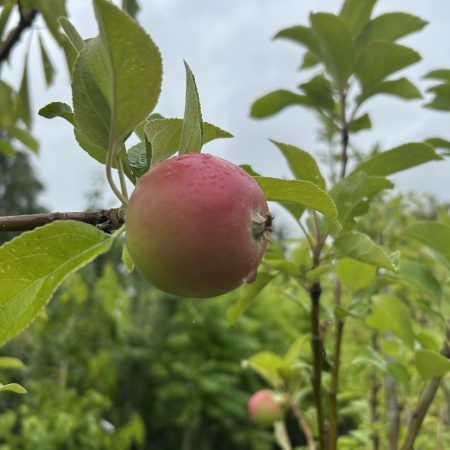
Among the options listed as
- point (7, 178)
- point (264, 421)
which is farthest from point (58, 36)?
point (7, 178)

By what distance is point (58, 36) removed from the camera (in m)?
0.88

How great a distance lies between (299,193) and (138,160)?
0.12 metres

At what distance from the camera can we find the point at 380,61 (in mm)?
725

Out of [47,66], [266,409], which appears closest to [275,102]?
[47,66]

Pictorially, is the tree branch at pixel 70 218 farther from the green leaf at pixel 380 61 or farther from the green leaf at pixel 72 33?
the green leaf at pixel 380 61

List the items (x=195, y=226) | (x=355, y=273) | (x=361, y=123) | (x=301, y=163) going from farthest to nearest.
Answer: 1. (x=361, y=123)
2. (x=355, y=273)
3. (x=301, y=163)
4. (x=195, y=226)

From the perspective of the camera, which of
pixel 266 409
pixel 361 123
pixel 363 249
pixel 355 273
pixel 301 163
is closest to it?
pixel 363 249

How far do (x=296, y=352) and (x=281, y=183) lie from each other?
2.33 feet

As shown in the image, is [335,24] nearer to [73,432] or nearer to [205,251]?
[205,251]

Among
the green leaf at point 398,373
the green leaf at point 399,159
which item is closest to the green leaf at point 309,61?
the green leaf at point 399,159

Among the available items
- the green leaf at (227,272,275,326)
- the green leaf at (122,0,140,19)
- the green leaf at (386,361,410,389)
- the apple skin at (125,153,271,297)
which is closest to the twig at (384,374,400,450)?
the green leaf at (386,361,410,389)

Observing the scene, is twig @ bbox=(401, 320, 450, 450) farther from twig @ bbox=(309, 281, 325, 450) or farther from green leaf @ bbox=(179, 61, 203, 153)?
green leaf @ bbox=(179, 61, 203, 153)

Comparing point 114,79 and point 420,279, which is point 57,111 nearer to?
point 114,79

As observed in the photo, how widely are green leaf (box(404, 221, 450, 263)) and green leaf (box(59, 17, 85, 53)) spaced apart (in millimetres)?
381
